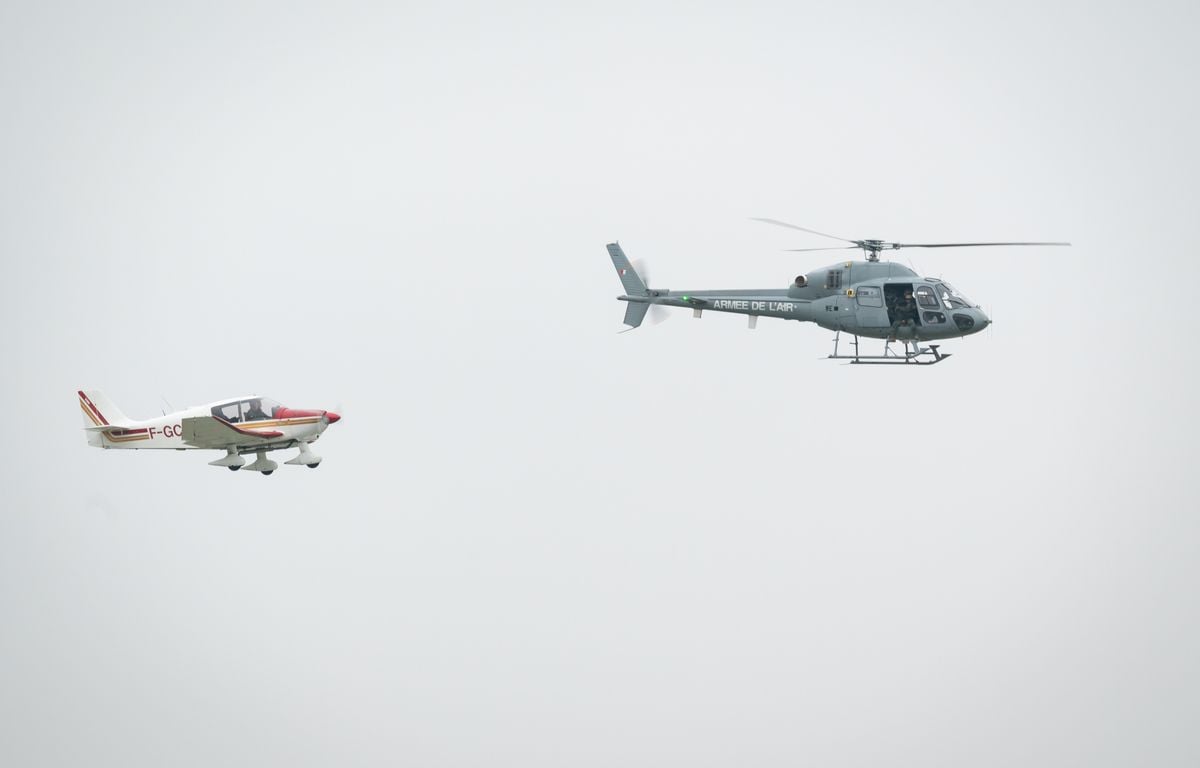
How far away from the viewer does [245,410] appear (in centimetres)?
4381

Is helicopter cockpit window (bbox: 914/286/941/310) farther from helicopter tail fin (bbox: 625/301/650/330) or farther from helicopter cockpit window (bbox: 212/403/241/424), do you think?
helicopter cockpit window (bbox: 212/403/241/424)

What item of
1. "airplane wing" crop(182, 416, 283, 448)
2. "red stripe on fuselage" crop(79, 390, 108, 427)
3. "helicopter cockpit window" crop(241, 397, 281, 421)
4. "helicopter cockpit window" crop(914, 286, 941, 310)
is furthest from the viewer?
"red stripe on fuselage" crop(79, 390, 108, 427)

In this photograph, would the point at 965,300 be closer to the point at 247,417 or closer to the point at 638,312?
the point at 638,312

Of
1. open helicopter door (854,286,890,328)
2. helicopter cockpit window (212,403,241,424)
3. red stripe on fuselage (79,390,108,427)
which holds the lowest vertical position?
helicopter cockpit window (212,403,241,424)

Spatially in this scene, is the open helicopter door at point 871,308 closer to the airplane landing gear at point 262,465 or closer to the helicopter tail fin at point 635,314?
the helicopter tail fin at point 635,314

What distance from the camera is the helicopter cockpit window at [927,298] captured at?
44.0 metres

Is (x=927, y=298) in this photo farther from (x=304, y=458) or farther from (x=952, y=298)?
(x=304, y=458)

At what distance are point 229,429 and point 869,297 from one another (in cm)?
1928

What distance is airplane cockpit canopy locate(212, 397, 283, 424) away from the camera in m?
43.7

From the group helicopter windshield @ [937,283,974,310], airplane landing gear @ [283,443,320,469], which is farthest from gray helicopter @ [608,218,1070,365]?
airplane landing gear @ [283,443,320,469]

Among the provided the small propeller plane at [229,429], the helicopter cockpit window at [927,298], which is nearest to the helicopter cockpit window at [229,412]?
Result: the small propeller plane at [229,429]

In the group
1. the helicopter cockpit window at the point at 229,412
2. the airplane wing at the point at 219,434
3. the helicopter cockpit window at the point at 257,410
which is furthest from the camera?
the helicopter cockpit window at the point at 257,410

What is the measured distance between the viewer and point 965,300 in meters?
44.2

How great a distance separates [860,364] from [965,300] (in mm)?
3934
